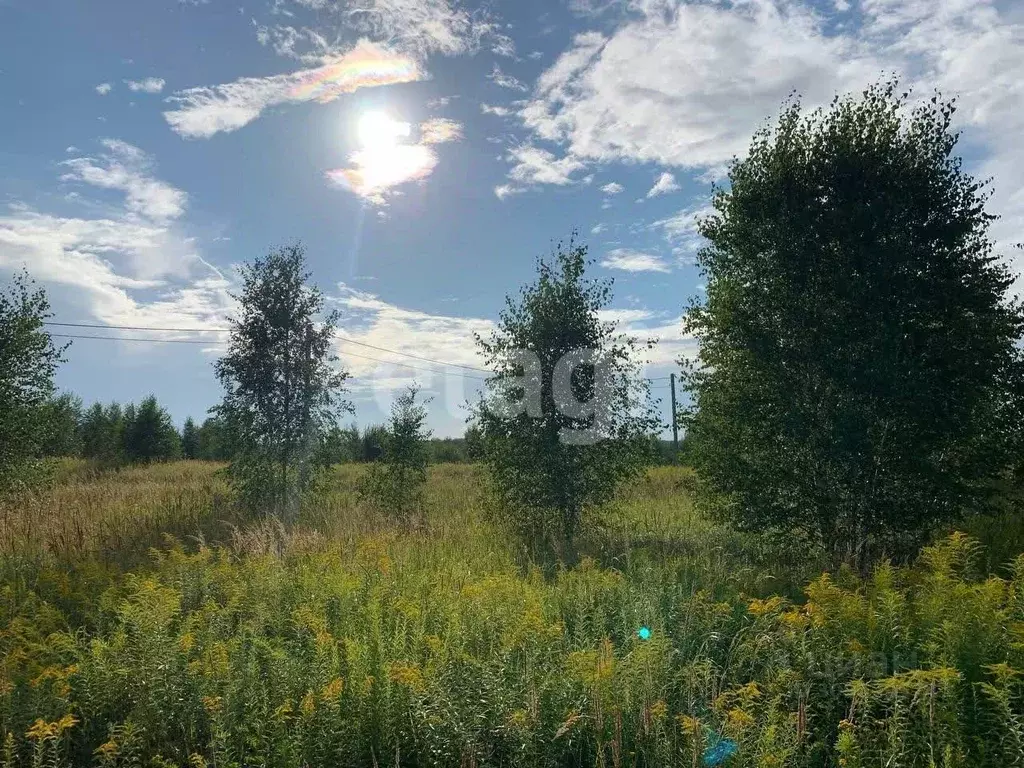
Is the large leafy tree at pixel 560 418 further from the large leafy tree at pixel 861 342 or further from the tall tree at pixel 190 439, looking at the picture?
the tall tree at pixel 190 439

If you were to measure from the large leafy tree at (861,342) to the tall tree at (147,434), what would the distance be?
40.5m

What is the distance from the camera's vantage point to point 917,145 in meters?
10.5

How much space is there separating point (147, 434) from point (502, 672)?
1747 inches

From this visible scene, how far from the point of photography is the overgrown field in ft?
12.0

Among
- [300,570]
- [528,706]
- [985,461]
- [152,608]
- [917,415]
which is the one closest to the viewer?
[528,706]

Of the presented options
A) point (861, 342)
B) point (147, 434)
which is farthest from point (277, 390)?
point (147, 434)

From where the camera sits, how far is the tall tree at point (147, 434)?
136 ft

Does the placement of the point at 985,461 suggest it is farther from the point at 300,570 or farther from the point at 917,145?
the point at 300,570

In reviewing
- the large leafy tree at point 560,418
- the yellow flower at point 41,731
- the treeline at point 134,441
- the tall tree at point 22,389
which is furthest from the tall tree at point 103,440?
the yellow flower at point 41,731

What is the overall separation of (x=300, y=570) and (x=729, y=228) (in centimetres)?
868

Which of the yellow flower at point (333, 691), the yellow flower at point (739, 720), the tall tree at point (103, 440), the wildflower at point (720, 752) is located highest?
the tall tree at point (103, 440)

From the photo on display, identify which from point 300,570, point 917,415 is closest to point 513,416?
point 300,570

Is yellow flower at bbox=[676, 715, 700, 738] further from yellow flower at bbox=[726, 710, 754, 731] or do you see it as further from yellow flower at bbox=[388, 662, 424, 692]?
yellow flower at bbox=[388, 662, 424, 692]

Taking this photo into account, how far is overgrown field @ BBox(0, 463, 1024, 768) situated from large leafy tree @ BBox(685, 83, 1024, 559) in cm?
270
